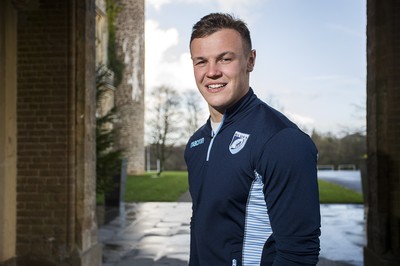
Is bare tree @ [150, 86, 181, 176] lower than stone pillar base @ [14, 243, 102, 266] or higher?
higher

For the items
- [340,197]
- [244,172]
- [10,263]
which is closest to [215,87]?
[244,172]

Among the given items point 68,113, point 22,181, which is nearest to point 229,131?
point 68,113

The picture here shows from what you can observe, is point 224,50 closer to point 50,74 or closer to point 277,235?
point 277,235

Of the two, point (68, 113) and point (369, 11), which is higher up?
point (369, 11)

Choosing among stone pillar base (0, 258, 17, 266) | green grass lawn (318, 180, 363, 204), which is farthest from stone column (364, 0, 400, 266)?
green grass lawn (318, 180, 363, 204)

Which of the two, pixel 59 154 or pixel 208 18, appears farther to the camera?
pixel 59 154

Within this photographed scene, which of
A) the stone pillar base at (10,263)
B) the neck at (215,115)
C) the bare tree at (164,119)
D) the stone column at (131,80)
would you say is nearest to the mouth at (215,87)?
the neck at (215,115)

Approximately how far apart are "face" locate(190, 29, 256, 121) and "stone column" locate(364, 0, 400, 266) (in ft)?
14.2

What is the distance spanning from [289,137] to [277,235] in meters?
0.33

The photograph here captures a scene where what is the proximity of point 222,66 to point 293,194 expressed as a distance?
53 centimetres

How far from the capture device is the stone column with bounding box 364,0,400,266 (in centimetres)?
559

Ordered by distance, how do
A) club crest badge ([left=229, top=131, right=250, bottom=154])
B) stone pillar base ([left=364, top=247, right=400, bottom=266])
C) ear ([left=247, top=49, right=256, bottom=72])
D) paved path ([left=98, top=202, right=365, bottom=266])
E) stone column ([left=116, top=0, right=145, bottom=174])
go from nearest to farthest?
1. club crest badge ([left=229, top=131, right=250, bottom=154])
2. ear ([left=247, top=49, right=256, bottom=72])
3. stone pillar base ([left=364, top=247, right=400, bottom=266])
4. paved path ([left=98, top=202, right=365, bottom=266])
5. stone column ([left=116, top=0, right=145, bottom=174])

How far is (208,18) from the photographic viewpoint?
1737 millimetres

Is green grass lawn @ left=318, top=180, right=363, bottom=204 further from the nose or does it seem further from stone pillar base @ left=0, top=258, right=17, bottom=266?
the nose
